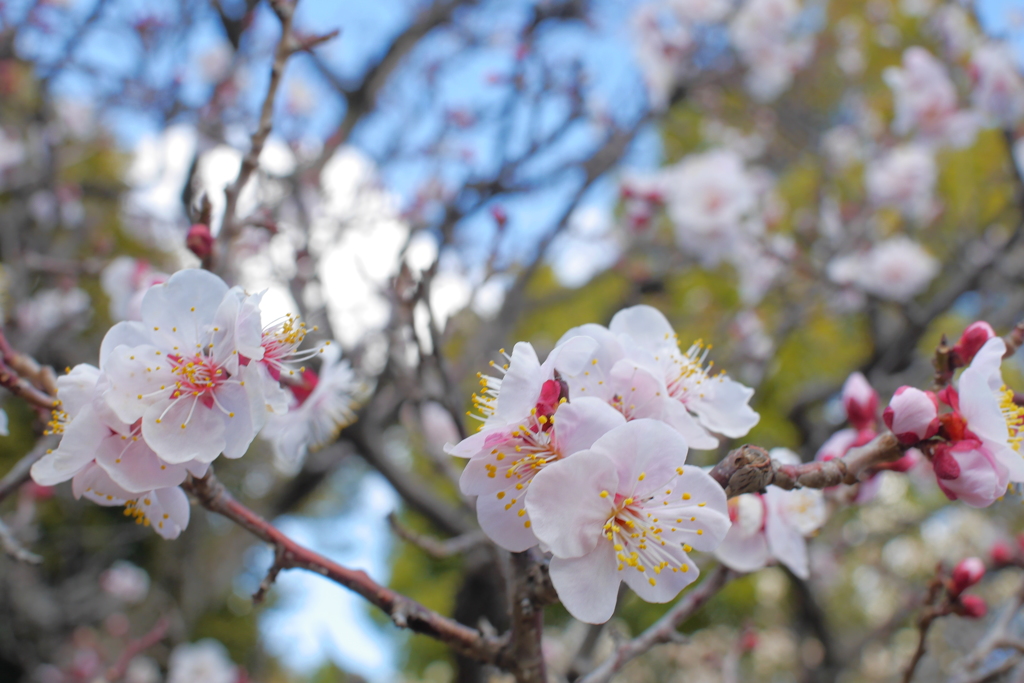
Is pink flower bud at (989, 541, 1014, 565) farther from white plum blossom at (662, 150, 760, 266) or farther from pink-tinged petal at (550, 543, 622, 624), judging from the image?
white plum blossom at (662, 150, 760, 266)

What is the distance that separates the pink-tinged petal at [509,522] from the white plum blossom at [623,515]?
0.05 meters

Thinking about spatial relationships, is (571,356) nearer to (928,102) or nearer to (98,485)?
(98,485)

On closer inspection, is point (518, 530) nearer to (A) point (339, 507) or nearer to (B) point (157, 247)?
(B) point (157, 247)

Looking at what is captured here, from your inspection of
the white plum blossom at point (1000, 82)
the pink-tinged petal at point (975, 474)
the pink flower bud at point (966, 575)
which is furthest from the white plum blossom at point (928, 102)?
the pink-tinged petal at point (975, 474)

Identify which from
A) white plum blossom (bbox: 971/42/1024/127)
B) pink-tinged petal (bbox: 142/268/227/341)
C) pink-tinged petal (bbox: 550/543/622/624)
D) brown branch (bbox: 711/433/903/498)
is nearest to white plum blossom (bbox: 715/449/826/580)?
brown branch (bbox: 711/433/903/498)

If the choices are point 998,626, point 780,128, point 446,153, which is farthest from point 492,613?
point 780,128

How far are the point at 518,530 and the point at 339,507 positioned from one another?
10.3 meters

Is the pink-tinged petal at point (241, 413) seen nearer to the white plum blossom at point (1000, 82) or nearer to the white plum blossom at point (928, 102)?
the white plum blossom at point (1000, 82)

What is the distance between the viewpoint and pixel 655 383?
85 centimetres

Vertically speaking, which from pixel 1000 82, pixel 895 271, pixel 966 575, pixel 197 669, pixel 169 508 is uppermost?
pixel 1000 82

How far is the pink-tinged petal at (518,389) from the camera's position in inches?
29.7

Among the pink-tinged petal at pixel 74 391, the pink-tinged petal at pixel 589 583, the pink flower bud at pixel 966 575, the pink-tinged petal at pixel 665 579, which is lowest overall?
the pink flower bud at pixel 966 575

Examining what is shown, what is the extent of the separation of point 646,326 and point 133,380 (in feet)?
2.51

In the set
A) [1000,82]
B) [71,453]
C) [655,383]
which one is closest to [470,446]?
[655,383]
